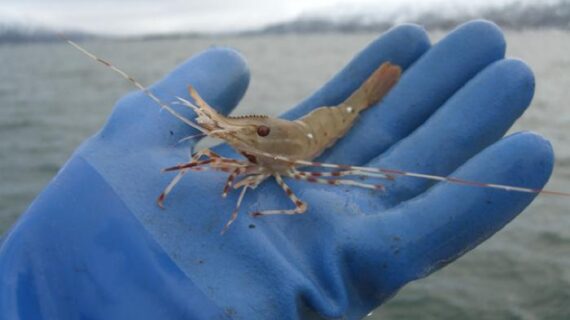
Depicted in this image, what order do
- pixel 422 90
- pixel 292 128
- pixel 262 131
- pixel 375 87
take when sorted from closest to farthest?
1. pixel 262 131
2. pixel 292 128
3. pixel 422 90
4. pixel 375 87

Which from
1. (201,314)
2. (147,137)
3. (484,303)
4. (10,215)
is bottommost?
(10,215)

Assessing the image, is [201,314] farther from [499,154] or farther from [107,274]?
[499,154]

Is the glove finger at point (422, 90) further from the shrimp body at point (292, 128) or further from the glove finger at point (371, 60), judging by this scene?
the glove finger at point (371, 60)

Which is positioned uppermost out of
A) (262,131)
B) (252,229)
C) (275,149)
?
(262,131)

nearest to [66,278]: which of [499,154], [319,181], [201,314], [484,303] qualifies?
[201,314]

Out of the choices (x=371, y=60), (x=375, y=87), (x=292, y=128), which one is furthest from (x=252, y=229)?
(x=371, y=60)

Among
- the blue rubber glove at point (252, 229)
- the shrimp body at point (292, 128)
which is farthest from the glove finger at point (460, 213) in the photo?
the shrimp body at point (292, 128)

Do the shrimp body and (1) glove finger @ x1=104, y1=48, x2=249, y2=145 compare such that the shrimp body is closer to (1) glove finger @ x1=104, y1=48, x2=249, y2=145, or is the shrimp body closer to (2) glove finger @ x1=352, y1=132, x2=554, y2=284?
(1) glove finger @ x1=104, y1=48, x2=249, y2=145

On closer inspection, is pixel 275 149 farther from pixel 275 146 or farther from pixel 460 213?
pixel 460 213
